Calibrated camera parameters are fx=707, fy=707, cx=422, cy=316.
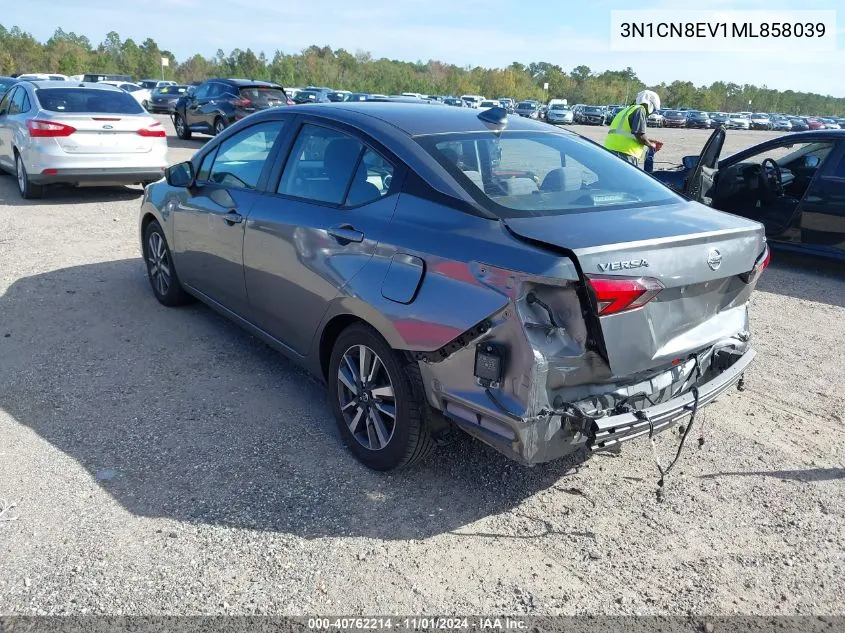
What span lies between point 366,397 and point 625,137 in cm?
673

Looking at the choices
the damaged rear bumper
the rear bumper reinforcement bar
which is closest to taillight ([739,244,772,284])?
the rear bumper reinforcement bar

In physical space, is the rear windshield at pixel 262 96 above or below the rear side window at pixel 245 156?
above

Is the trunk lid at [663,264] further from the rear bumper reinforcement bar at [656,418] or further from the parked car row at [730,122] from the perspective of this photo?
the parked car row at [730,122]

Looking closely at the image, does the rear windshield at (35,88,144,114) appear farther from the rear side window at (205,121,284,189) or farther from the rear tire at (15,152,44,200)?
the rear side window at (205,121,284,189)

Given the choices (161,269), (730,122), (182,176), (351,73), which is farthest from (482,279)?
(351,73)

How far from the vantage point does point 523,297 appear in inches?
107

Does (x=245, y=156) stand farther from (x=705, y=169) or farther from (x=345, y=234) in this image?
(x=705, y=169)

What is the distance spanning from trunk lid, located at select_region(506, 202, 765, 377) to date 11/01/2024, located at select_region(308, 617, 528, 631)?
3.52ft

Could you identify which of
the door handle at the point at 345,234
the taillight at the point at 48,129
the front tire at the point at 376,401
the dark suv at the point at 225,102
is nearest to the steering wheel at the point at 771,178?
the door handle at the point at 345,234

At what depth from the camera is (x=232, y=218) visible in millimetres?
4477

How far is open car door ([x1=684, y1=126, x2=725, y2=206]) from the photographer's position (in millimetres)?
7579

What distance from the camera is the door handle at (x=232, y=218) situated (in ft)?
14.5

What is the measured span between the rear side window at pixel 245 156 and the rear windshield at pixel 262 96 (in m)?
13.3

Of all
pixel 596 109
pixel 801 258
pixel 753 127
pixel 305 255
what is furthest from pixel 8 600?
pixel 753 127
